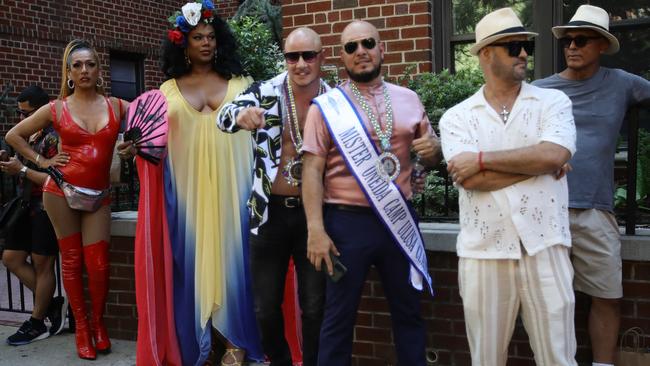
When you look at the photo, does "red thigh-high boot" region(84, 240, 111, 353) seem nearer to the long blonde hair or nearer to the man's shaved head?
the long blonde hair

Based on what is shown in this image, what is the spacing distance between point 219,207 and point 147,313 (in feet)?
2.61

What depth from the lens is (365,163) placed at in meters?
3.02

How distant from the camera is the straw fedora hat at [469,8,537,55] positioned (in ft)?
9.06

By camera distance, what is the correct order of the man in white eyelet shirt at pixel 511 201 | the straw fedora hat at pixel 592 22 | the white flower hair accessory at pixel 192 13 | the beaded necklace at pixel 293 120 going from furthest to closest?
the white flower hair accessory at pixel 192 13, the beaded necklace at pixel 293 120, the straw fedora hat at pixel 592 22, the man in white eyelet shirt at pixel 511 201

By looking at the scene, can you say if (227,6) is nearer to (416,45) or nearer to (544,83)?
(416,45)

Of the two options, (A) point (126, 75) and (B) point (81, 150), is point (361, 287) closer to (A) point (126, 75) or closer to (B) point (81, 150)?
(B) point (81, 150)

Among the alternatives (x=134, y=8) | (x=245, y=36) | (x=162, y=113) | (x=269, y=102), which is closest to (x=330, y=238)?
(x=269, y=102)

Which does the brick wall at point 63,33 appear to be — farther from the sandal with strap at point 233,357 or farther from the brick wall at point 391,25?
the sandal with strap at point 233,357

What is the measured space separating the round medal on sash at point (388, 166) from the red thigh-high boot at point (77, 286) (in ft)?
8.27

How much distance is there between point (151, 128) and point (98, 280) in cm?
125

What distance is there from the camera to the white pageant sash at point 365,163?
3018 mm

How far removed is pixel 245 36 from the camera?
5605 millimetres

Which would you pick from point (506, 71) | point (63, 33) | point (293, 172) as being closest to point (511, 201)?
point (506, 71)

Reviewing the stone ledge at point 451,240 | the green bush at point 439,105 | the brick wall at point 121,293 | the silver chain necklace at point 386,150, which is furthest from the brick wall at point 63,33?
the silver chain necklace at point 386,150
